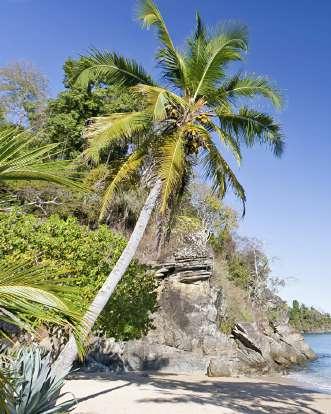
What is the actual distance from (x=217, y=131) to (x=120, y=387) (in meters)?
7.51

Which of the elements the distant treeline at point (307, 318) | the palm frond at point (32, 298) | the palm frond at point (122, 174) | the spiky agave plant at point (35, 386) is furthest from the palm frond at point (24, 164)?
the distant treeline at point (307, 318)

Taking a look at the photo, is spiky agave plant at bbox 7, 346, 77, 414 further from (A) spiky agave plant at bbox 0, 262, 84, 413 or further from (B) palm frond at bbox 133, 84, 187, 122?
(B) palm frond at bbox 133, 84, 187, 122

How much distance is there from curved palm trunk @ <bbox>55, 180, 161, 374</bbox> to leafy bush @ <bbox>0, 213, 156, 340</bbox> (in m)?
3.19

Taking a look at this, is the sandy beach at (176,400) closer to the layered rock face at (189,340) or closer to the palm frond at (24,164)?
the layered rock face at (189,340)

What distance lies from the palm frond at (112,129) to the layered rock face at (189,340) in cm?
1173

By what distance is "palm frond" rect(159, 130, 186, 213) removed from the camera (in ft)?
32.9

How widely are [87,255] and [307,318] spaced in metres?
133

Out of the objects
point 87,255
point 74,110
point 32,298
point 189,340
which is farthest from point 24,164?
point 74,110

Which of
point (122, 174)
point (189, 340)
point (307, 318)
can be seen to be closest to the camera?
point (122, 174)

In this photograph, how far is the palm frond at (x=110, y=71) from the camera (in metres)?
11.5

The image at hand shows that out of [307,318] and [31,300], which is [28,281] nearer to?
[31,300]

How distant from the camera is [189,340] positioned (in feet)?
83.5

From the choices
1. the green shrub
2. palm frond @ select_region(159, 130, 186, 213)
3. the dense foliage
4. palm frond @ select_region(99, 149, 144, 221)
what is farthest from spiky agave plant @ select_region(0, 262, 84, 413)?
the green shrub

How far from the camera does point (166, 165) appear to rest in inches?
401
